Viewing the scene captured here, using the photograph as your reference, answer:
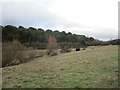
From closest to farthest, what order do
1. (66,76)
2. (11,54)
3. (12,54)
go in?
(66,76) → (11,54) → (12,54)

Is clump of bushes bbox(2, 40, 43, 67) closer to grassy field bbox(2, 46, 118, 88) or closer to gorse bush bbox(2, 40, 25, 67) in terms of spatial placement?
gorse bush bbox(2, 40, 25, 67)

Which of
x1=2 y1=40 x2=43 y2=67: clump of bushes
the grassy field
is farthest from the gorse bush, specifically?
the grassy field

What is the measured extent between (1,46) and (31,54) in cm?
547

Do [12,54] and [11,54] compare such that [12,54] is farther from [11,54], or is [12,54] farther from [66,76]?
[66,76]

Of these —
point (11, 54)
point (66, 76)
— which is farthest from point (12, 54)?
point (66, 76)

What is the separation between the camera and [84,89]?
3.70m

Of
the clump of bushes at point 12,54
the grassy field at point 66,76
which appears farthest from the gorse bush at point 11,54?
the grassy field at point 66,76

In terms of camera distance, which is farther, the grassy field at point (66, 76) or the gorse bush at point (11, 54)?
the gorse bush at point (11, 54)

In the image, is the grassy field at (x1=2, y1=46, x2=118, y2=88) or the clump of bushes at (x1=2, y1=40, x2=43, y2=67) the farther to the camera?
the clump of bushes at (x1=2, y1=40, x2=43, y2=67)

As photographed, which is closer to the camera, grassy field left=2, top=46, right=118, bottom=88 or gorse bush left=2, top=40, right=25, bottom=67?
grassy field left=2, top=46, right=118, bottom=88

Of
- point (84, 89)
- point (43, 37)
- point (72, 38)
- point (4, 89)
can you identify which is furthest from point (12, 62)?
point (72, 38)

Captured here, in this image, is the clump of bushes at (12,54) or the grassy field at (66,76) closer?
the grassy field at (66,76)

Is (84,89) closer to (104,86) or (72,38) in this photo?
(104,86)

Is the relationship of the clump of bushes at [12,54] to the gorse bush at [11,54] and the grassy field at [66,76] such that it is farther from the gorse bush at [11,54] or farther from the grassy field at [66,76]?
the grassy field at [66,76]
